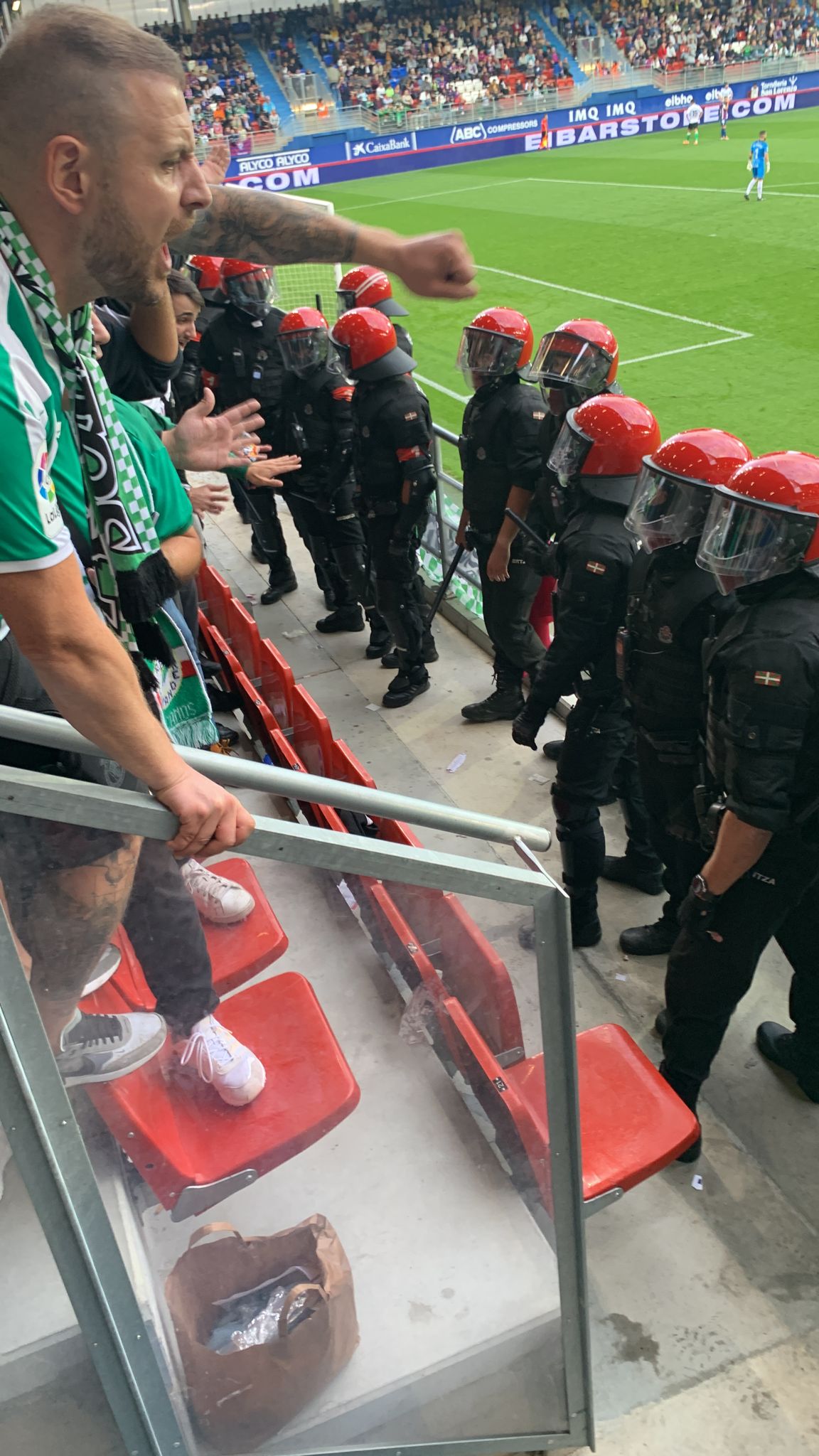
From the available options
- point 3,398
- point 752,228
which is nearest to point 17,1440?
point 3,398

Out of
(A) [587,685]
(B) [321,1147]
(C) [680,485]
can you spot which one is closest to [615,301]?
(A) [587,685]

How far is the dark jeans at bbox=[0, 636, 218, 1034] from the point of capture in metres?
1.52

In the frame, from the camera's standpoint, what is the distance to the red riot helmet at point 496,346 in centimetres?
545

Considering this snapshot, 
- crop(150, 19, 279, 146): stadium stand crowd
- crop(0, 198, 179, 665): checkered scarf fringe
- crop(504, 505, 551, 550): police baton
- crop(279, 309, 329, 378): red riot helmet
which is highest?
crop(150, 19, 279, 146): stadium stand crowd

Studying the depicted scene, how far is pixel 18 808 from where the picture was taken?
1.44 meters

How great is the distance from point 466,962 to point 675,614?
1.84 meters

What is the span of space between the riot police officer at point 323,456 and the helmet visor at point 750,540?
13.4ft

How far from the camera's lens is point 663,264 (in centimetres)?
1878

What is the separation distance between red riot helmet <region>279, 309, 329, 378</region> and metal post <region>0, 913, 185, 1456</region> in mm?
5814

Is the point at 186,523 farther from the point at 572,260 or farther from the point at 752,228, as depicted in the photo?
the point at 752,228

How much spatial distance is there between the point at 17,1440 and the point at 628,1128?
5.58ft

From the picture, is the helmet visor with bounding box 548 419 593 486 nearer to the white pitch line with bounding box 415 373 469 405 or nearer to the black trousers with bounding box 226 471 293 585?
the black trousers with bounding box 226 471 293 585

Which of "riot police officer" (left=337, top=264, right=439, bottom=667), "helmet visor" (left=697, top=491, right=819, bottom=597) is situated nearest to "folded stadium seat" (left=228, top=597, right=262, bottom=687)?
"riot police officer" (left=337, top=264, right=439, bottom=667)

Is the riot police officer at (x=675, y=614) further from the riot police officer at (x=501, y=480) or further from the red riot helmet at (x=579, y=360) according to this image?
the riot police officer at (x=501, y=480)
